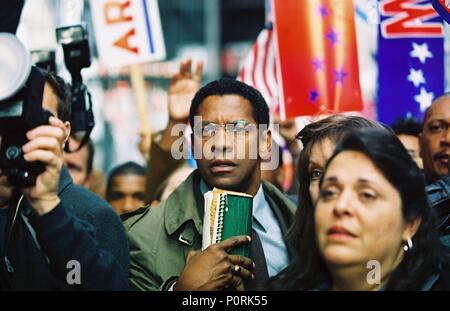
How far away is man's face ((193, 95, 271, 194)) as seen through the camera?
149 inches

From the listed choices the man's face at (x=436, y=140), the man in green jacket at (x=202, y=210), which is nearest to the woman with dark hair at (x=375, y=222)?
the man in green jacket at (x=202, y=210)

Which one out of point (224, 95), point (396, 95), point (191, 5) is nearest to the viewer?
point (224, 95)

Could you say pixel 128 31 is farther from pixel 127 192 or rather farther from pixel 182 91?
pixel 127 192

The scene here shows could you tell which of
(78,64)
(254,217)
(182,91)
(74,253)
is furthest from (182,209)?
(182,91)

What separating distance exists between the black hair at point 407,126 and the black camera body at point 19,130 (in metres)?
2.63

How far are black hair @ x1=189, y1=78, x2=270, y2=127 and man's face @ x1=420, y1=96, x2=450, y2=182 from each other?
78cm

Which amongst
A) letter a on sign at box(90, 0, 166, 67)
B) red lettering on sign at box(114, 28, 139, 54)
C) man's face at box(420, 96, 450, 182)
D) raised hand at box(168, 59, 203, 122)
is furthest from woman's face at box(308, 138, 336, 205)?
red lettering on sign at box(114, 28, 139, 54)

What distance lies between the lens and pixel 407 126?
16.7 feet

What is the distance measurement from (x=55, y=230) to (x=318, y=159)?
3.85 ft

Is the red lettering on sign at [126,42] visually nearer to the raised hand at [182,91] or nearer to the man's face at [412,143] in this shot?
the raised hand at [182,91]
